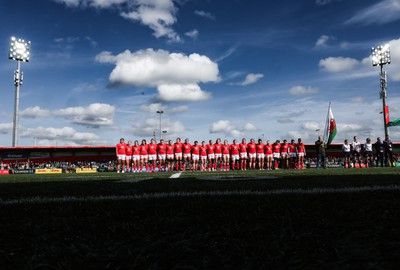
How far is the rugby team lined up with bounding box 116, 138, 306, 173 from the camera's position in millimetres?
21125

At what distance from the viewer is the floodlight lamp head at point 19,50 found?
4403cm

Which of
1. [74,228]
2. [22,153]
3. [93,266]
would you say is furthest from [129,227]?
[22,153]

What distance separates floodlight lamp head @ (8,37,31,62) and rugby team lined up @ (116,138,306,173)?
108 feet

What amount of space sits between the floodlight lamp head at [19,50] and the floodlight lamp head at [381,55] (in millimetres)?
48831

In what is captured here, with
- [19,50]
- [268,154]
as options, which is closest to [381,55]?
[268,154]

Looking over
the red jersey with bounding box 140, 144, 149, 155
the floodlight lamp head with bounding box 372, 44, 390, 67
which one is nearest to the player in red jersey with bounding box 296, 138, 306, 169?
the red jersey with bounding box 140, 144, 149, 155

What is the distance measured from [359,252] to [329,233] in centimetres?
33

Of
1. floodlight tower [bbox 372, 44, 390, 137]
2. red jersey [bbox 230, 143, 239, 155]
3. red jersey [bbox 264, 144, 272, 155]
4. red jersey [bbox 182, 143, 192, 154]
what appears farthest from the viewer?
floodlight tower [bbox 372, 44, 390, 137]

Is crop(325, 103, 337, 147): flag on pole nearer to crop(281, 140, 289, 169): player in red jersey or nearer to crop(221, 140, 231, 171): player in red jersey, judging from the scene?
crop(281, 140, 289, 169): player in red jersey

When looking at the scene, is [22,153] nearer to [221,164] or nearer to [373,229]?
[221,164]

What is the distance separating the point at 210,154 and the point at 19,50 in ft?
124

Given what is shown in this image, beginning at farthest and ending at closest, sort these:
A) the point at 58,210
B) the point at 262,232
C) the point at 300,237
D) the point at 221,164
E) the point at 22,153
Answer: the point at 22,153 < the point at 221,164 < the point at 58,210 < the point at 262,232 < the point at 300,237

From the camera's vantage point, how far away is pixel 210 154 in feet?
70.7

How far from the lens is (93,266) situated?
5.55 feet
